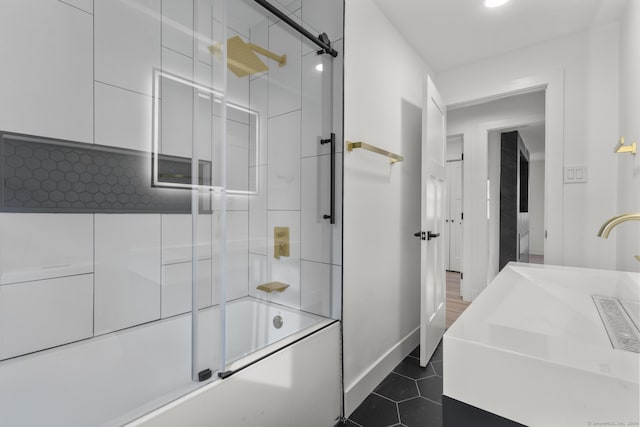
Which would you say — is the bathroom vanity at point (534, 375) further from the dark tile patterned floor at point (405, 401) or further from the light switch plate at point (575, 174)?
the light switch plate at point (575, 174)

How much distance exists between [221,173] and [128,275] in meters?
0.79

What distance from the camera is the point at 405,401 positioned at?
1.71 m

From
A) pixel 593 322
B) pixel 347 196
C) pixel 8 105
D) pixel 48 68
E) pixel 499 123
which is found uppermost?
pixel 499 123

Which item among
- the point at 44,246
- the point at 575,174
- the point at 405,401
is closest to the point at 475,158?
the point at 575,174

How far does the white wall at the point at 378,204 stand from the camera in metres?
1.68

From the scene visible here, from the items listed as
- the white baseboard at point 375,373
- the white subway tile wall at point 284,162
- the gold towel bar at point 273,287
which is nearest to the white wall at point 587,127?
the white baseboard at point 375,373

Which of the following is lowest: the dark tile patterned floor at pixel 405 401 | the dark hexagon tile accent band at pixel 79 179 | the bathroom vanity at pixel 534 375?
the dark tile patterned floor at pixel 405 401

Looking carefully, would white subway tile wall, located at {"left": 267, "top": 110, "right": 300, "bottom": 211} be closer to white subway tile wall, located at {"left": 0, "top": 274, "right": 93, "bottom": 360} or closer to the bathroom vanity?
white subway tile wall, located at {"left": 0, "top": 274, "right": 93, "bottom": 360}

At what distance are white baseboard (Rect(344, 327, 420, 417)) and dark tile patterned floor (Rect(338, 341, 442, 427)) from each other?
0.03 meters

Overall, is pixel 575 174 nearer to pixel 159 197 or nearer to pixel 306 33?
pixel 306 33

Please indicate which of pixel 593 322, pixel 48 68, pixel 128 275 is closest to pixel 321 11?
pixel 48 68

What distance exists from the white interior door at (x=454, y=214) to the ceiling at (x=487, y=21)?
119 inches

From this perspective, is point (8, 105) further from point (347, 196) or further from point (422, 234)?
point (422, 234)

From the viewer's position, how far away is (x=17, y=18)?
1167 mm
